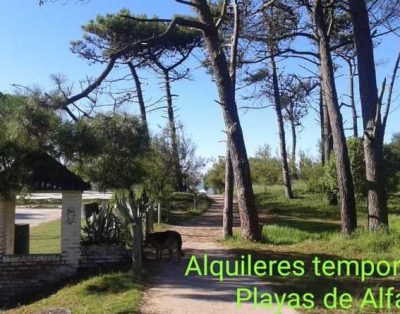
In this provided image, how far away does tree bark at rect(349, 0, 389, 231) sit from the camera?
1391cm

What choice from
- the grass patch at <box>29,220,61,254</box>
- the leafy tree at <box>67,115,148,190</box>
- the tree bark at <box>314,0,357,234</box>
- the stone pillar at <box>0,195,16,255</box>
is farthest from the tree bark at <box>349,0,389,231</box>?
the stone pillar at <box>0,195,16,255</box>

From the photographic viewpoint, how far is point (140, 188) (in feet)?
47.4

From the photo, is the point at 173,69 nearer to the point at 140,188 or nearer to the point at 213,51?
the point at 213,51

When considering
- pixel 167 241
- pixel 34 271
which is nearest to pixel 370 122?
pixel 167 241

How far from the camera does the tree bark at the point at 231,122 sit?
15.7 m

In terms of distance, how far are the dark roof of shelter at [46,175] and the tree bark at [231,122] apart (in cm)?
534

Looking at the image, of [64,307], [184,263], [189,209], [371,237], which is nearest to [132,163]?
[184,263]

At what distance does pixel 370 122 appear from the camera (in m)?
14.2

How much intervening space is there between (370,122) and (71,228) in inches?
306

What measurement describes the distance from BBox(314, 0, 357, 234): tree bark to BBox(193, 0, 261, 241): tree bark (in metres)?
2.43

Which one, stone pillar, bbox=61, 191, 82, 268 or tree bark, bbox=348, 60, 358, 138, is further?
tree bark, bbox=348, 60, 358, 138

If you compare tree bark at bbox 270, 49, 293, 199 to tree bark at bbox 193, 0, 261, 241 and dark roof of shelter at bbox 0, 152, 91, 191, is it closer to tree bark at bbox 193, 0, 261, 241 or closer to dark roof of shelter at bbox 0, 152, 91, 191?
tree bark at bbox 193, 0, 261, 241

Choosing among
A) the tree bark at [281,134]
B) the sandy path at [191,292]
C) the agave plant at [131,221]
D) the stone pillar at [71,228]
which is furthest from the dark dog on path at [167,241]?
the tree bark at [281,134]

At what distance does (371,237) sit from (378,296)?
479 centimetres
